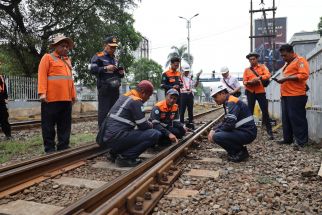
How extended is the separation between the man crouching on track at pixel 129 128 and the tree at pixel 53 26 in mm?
15377

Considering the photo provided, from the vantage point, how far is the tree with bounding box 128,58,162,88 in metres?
42.1

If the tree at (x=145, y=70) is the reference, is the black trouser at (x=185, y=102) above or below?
below

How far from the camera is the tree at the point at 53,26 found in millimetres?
18578

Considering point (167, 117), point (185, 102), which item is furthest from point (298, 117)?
point (185, 102)

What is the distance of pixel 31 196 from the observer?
3.39 metres

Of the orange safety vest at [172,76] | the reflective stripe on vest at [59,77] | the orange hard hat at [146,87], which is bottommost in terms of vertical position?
the orange hard hat at [146,87]

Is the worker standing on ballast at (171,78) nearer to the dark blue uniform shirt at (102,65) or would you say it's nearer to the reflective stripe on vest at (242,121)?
the dark blue uniform shirt at (102,65)

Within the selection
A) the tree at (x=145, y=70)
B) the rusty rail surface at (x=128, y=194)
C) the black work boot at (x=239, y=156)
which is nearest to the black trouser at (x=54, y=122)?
the rusty rail surface at (x=128, y=194)

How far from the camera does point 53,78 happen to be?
5.27 meters

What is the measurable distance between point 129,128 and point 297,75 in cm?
345

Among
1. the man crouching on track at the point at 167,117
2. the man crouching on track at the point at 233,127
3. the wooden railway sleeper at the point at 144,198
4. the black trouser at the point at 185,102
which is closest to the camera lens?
the wooden railway sleeper at the point at 144,198

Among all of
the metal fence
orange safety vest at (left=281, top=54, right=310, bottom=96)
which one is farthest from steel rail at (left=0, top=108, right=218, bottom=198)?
the metal fence

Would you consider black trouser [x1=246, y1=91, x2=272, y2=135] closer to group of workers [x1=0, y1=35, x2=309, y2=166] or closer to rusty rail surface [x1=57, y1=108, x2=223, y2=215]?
group of workers [x1=0, y1=35, x2=309, y2=166]

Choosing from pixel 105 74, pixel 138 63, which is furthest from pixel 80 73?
pixel 138 63
